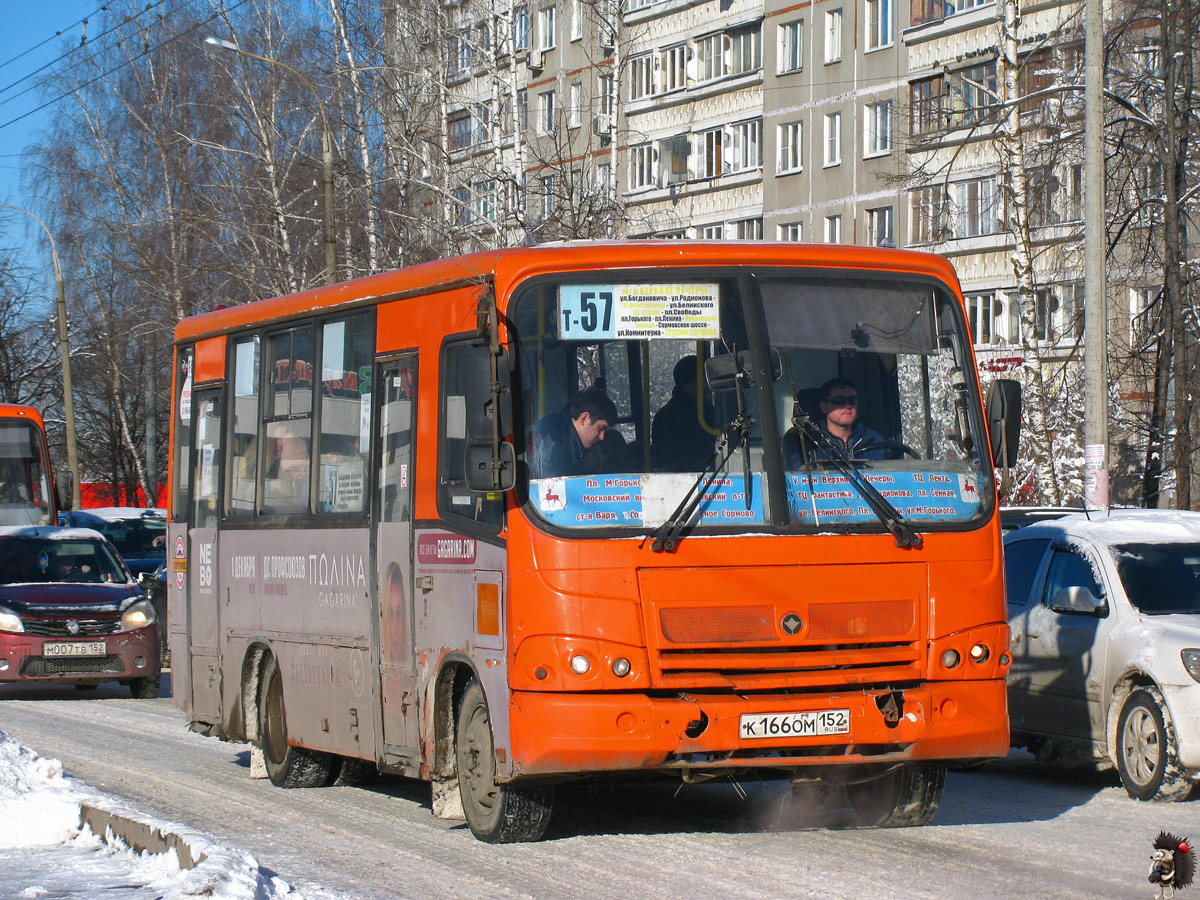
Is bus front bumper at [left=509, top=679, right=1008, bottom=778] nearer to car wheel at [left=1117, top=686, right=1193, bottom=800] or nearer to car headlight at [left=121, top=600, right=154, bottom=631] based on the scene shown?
car wheel at [left=1117, top=686, right=1193, bottom=800]

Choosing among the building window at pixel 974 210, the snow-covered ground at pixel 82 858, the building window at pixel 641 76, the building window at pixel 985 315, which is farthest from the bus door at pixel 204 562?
the building window at pixel 641 76

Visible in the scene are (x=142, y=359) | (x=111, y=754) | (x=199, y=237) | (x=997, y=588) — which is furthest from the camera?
(x=142, y=359)

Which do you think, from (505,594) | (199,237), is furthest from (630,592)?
(199,237)

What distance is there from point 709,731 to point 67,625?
13.1 meters

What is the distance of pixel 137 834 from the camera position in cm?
838

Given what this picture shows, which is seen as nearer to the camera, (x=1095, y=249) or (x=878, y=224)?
(x=1095, y=249)

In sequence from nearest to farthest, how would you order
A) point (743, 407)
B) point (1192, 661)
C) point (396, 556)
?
1. point (743, 407)
2. point (396, 556)
3. point (1192, 661)

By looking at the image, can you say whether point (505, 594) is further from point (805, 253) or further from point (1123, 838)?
point (1123, 838)

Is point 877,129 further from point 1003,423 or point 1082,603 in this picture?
point 1003,423

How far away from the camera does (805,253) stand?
8.77 meters

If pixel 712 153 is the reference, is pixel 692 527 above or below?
below

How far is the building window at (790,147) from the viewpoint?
51275 mm

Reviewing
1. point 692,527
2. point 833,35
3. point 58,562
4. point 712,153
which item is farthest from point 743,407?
point 712,153

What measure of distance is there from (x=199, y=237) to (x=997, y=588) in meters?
35.9
